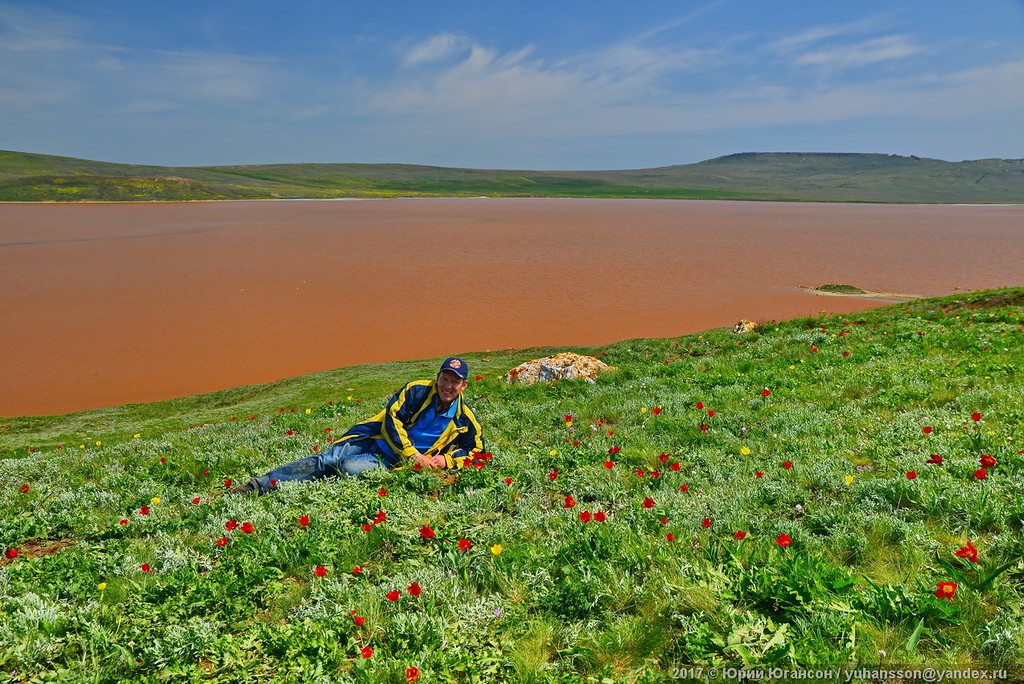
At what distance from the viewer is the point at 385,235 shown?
90062mm

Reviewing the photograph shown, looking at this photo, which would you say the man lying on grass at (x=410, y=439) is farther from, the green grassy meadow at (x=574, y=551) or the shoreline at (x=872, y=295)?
the shoreline at (x=872, y=295)

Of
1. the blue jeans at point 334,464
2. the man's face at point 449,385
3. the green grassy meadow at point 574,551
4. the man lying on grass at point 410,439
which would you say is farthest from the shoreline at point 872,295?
the blue jeans at point 334,464

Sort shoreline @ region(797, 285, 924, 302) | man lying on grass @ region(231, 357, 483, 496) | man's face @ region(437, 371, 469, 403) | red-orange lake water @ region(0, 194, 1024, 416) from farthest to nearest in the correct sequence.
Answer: shoreline @ region(797, 285, 924, 302), red-orange lake water @ region(0, 194, 1024, 416), man lying on grass @ region(231, 357, 483, 496), man's face @ region(437, 371, 469, 403)

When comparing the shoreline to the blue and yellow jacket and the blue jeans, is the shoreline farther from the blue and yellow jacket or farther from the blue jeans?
the blue jeans

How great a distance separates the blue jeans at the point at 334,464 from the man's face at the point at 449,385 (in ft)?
3.79

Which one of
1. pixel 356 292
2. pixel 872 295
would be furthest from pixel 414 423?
pixel 872 295

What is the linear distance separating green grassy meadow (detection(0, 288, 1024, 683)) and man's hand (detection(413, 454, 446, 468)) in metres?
0.20

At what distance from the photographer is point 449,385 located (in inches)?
309

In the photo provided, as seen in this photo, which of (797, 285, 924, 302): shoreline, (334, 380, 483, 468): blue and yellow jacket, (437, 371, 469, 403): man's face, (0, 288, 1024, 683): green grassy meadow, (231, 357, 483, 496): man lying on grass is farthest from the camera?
(797, 285, 924, 302): shoreline

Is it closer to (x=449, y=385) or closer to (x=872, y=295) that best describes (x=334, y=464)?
(x=449, y=385)

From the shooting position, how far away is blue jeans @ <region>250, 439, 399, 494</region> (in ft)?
26.1

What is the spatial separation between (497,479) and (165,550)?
3712mm

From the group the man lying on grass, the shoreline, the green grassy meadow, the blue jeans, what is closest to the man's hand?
the man lying on grass

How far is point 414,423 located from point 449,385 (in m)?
0.86
